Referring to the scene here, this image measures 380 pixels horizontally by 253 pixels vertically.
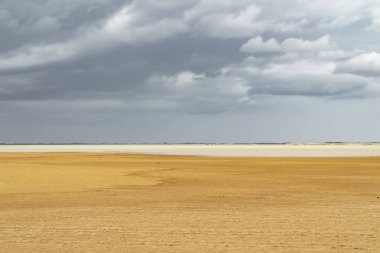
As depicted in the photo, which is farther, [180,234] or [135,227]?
[135,227]

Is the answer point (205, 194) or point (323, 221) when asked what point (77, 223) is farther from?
point (205, 194)

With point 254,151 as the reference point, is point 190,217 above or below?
below

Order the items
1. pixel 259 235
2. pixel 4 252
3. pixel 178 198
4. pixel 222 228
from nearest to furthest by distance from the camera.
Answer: pixel 4 252
pixel 259 235
pixel 222 228
pixel 178 198

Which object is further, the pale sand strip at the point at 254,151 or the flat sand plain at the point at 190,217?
the pale sand strip at the point at 254,151

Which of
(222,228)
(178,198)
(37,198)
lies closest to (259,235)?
(222,228)

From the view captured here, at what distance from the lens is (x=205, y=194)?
21.1 meters

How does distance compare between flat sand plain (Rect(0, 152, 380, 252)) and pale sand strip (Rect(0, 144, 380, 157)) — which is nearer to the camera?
flat sand plain (Rect(0, 152, 380, 252))

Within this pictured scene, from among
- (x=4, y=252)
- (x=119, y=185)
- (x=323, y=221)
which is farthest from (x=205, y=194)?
(x=4, y=252)

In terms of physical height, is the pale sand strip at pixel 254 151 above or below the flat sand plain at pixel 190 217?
above

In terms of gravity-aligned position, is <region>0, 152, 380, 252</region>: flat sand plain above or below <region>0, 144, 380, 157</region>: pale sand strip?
below

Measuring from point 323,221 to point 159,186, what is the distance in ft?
41.0

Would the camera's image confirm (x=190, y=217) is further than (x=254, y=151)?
No

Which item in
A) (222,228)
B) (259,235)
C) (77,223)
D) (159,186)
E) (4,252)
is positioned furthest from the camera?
(159,186)

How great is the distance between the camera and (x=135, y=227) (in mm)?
12891
